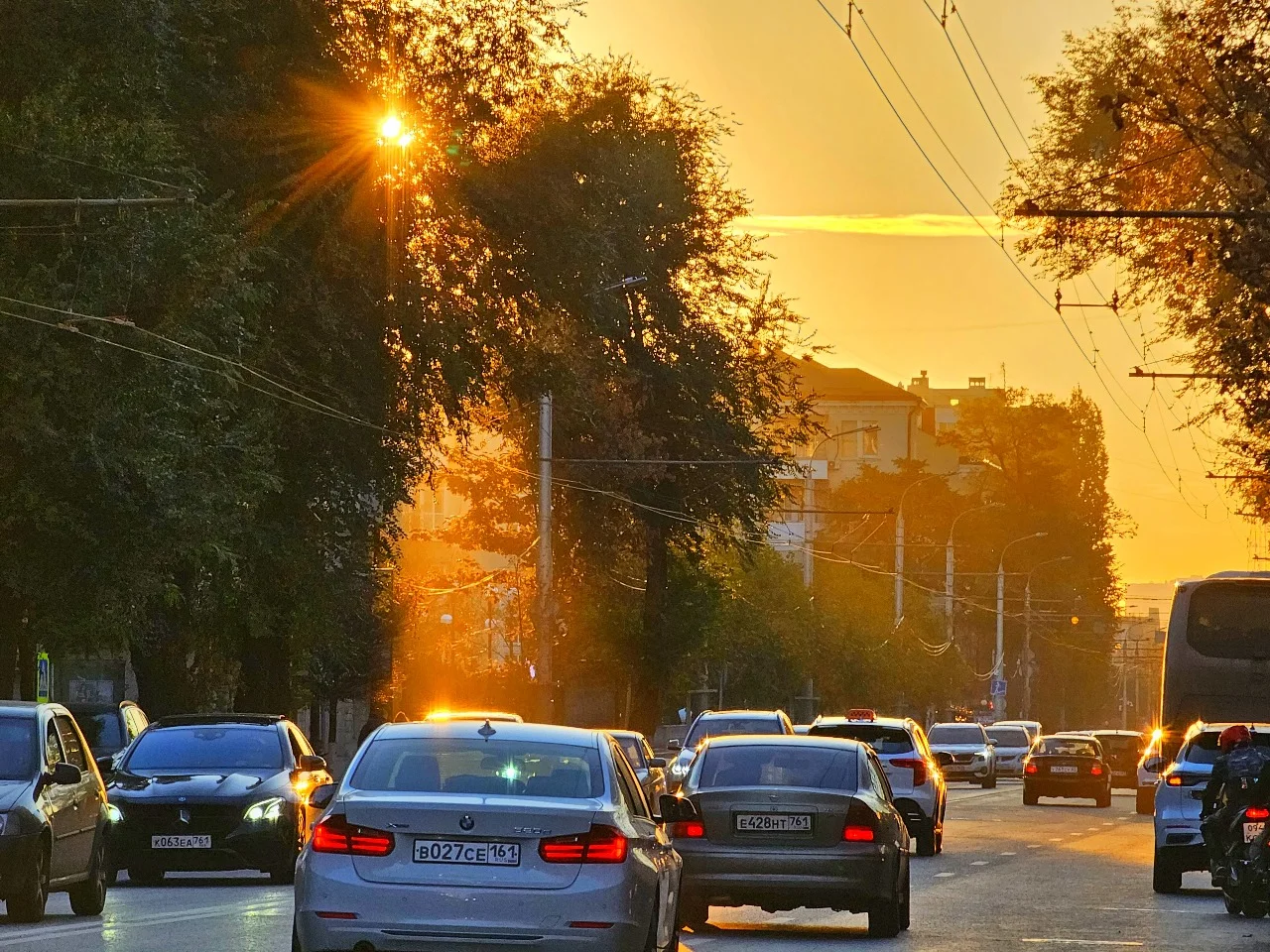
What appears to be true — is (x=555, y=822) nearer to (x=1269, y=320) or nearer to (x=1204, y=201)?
(x=1269, y=320)

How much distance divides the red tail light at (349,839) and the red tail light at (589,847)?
2.28 feet

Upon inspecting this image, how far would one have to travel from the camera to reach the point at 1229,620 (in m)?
34.9

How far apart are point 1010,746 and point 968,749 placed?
9.41 meters

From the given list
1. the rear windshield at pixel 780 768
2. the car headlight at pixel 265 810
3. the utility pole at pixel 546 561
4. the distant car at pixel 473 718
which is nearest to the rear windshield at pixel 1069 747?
the utility pole at pixel 546 561

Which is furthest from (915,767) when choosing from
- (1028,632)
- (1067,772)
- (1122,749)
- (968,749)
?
(1028,632)

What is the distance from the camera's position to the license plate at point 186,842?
873 inches

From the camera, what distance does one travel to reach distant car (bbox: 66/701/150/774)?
28500mm

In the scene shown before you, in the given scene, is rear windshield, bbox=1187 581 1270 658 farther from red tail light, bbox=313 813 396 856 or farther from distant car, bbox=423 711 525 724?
red tail light, bbox=313 813 396 856

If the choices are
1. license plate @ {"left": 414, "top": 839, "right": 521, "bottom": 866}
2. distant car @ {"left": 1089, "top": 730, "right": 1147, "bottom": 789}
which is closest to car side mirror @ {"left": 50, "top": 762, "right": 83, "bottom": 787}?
license plate @ {"left": 414, "top": 839, "right": 521, "bottom": 866}

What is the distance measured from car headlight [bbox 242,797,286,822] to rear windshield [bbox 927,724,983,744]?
1821 inches

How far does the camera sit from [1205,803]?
20.9 m

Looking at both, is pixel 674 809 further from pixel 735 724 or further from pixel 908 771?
pixel 735 724

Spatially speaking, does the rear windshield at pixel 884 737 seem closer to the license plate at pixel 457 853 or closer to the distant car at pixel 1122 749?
the license plate at pixel 457 853

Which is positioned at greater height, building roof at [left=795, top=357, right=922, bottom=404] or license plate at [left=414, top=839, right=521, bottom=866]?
building roof at [left=795, top=357, right=922, bottom=404]
